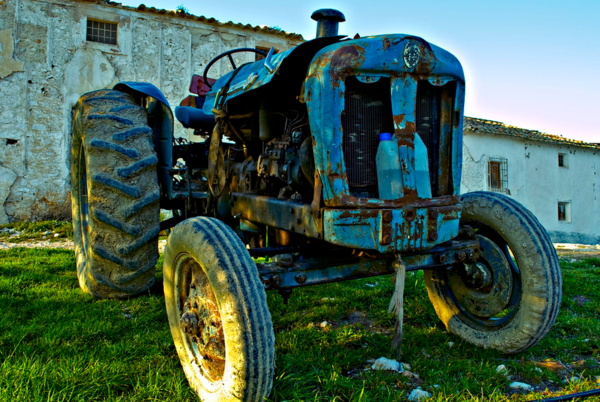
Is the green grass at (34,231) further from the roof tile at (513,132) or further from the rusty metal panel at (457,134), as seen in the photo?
the roof tile at (513,132)

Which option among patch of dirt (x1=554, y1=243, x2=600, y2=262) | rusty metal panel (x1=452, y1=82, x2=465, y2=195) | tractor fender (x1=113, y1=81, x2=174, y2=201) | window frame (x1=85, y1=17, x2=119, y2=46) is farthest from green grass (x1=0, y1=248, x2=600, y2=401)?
window frame (x1=85, y1=17, x2=119, y2=46)

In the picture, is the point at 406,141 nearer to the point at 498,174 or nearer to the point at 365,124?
the point at 365,124

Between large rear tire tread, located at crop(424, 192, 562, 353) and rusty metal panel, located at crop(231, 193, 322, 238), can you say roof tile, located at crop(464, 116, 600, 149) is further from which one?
rusty metal panel, located at crop(231, 193, 322, 238)

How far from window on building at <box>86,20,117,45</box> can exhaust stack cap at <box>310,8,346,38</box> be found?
10061 mm

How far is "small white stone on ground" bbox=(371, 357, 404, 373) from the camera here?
250cm

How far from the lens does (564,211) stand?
19438 millimetres

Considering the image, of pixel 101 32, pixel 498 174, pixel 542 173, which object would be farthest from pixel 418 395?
pixel 542 173

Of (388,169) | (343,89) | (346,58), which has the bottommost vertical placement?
(388,169)

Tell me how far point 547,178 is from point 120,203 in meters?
19.2

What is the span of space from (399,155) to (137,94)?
2.78 metres

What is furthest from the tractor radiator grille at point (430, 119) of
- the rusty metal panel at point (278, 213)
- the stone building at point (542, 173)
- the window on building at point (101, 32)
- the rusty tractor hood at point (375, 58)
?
the stone building at point (542, 173)

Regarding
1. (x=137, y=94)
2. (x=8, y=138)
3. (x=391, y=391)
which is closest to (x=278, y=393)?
(x=391, y=391)

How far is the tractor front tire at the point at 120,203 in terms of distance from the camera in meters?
3.08

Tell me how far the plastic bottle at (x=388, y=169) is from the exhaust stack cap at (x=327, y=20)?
3.14 ft
